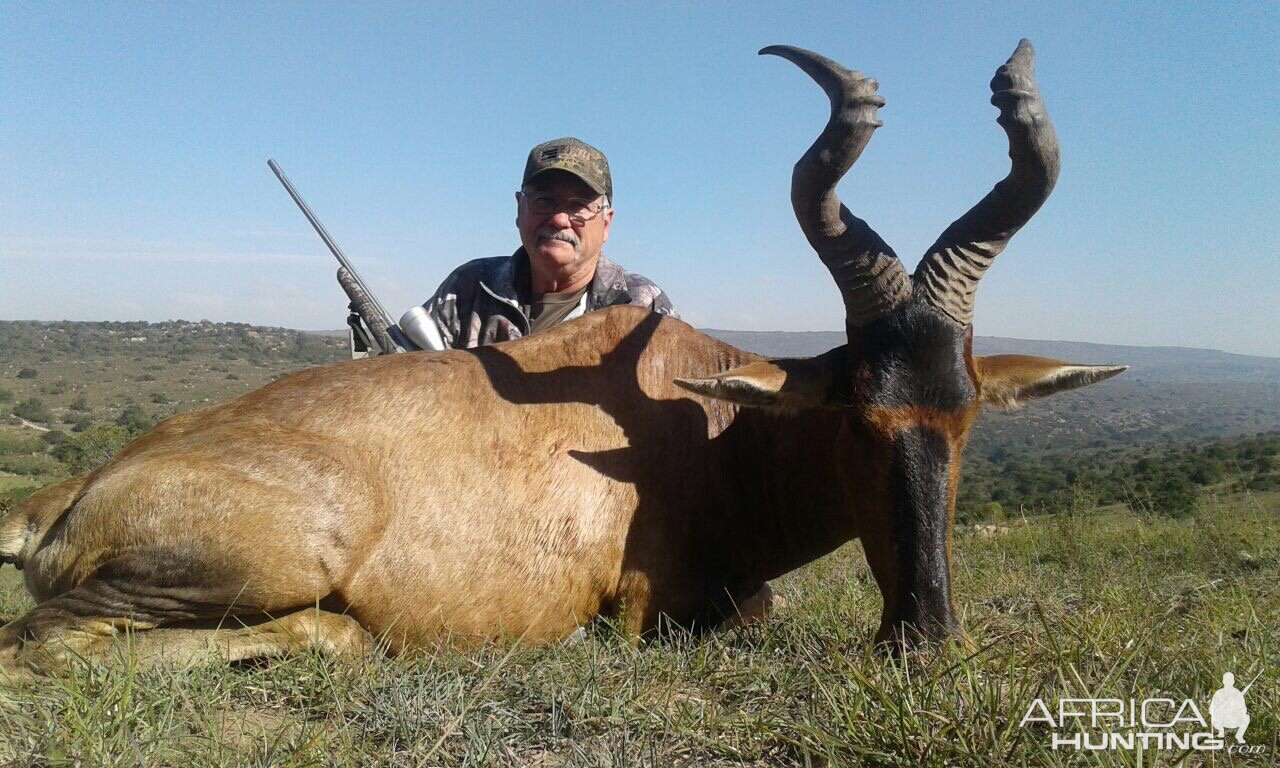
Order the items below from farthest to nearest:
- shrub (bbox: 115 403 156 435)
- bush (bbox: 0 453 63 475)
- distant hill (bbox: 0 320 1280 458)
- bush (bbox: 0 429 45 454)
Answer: distant hill (bbox: 0 320 1280 458) < bush (bbox: 0 429 45 454) < shrub (bbox: 115 403 156 435) < bush (bbox: 0 453 63 475)

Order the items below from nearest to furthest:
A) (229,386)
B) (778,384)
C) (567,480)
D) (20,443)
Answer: (778,384)
(567,480)
(20,443)
(229,386)

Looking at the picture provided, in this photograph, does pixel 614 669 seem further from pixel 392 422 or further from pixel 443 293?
pixel 443 293

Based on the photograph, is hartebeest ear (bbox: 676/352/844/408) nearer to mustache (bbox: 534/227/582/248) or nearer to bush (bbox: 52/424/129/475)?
mustache (bbox: 534/227/582/248)

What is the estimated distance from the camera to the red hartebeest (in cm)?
384

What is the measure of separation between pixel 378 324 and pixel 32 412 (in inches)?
2353

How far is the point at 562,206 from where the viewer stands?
716 cm

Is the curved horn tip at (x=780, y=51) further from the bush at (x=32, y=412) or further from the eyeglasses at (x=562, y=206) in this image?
the bush at (x=32, y=412)

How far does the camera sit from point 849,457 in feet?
13.9

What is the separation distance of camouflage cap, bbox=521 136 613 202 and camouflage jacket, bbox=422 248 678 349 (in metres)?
0.82

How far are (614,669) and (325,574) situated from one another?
1405mm

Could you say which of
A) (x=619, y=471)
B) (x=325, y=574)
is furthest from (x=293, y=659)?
(x=619, y=471)

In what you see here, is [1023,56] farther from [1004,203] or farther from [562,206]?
[562,206]

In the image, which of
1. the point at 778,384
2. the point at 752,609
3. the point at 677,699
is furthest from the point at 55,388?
the point at 677,699

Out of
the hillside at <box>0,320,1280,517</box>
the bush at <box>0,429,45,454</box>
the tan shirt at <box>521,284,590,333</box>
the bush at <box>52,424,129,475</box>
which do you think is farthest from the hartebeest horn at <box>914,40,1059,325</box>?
the bush at <box>0,429,45,454</box>
